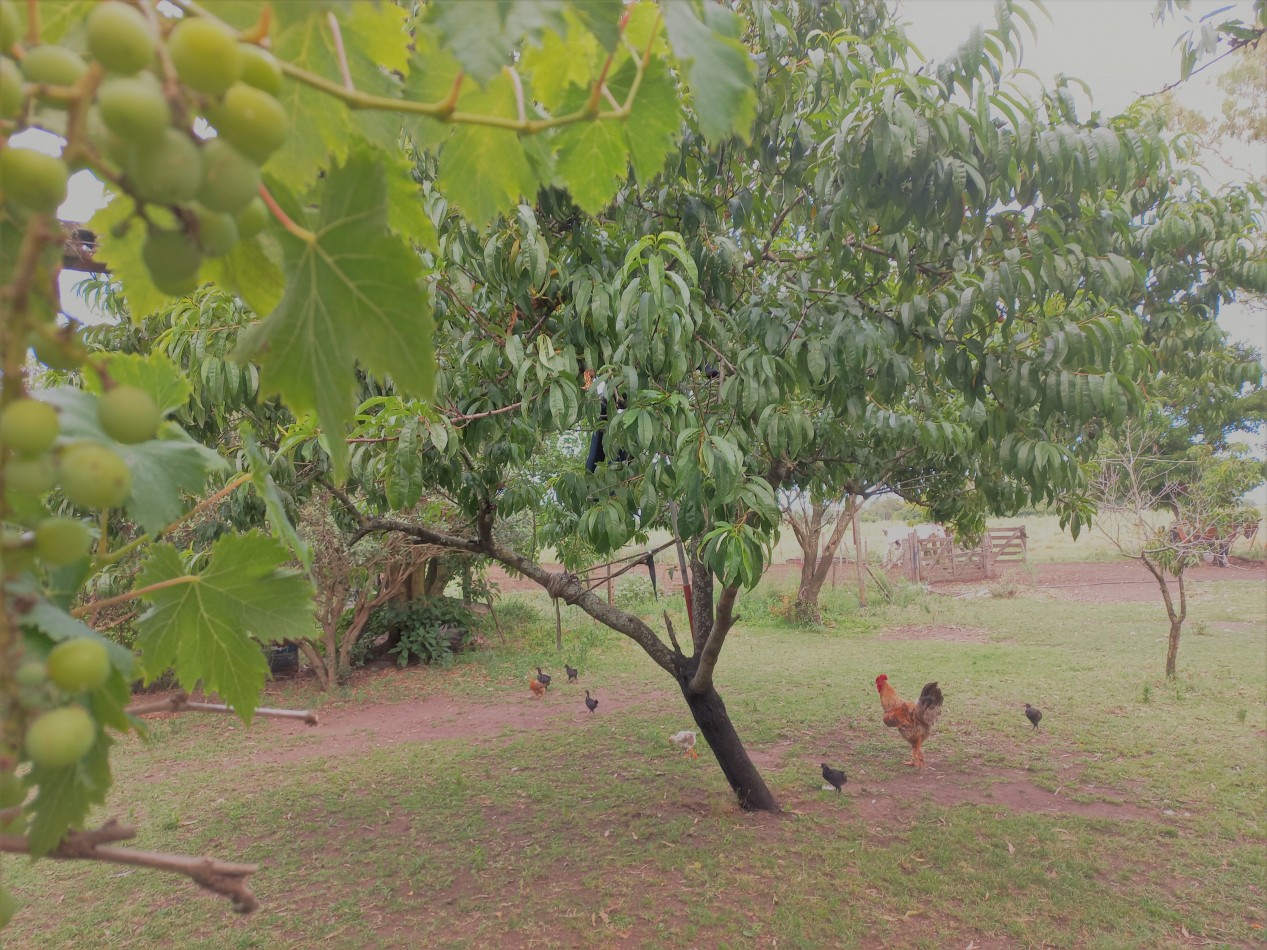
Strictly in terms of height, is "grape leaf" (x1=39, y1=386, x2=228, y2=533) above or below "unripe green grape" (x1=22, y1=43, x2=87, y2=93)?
below

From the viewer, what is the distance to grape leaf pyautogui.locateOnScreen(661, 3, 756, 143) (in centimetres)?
43

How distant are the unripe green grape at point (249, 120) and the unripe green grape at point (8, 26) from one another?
3.2 inches

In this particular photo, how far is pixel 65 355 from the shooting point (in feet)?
0.96

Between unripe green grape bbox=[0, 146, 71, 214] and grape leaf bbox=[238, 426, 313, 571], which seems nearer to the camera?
unripe green grape bbox=[0, 146, 71, 214]

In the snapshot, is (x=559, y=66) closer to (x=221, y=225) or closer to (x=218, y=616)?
(x=221, y=225)

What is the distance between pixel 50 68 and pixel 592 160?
41cm

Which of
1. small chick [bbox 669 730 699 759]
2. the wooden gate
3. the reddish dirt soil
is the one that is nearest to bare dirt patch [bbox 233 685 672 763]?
small chick [bbox 669 730 699 759]

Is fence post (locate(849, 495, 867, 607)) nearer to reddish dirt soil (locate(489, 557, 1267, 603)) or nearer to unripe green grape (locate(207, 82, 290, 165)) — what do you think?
reddish dirt soil (locate(489, 557, 1267, 603))

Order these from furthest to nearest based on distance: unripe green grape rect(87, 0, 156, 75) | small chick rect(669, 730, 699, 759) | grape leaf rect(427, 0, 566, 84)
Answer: small chick rect(669, 730, 699, 759)
grape leaf rect(427, 0, 566, 84)
unripe green grape rect(87, 0, 156, 75)

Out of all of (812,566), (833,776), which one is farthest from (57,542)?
(812,566)

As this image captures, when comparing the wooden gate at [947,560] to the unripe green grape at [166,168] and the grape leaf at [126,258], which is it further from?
the unripe green grape at [166,168]

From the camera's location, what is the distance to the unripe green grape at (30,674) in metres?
0.31

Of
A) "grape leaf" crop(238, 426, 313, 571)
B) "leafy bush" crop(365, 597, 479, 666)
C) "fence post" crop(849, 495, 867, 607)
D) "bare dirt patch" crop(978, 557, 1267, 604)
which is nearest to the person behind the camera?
"grape leaf" crop(238, 426, 313, 571)

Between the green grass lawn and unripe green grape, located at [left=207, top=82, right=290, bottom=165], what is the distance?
2.93 m
